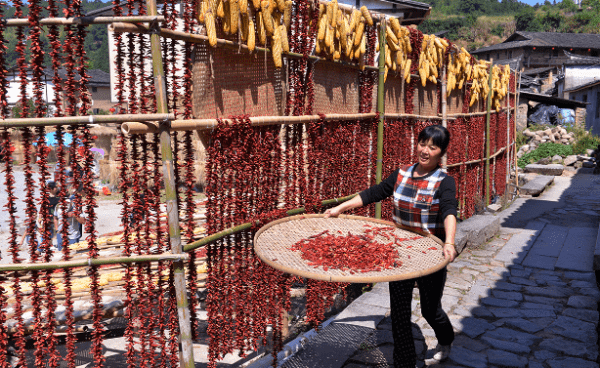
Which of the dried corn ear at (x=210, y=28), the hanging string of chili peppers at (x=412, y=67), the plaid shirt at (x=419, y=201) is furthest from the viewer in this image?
the hanging string of chili peppers at (x=412, y=67)

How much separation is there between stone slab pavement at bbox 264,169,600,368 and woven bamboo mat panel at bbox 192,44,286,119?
7.47 ft

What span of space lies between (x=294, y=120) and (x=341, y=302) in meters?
2.78

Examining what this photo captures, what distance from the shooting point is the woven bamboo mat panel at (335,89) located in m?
4.40

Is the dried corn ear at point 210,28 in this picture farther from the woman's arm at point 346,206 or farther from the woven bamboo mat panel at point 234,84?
the woman's arm at point 346,206

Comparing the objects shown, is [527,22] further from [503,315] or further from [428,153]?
[428,153]

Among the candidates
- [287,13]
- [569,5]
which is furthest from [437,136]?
[569,5]

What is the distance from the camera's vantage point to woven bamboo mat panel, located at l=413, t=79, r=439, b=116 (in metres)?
6.75

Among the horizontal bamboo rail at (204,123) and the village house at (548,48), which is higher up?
the village house at (548,48)

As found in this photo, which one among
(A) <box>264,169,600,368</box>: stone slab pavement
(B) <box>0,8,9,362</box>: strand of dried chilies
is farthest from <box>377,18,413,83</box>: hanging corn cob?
(B) <box>0,8,9,362</box>: strand of dried chilies

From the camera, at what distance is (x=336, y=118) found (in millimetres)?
4496

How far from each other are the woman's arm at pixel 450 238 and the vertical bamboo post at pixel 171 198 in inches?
69.6

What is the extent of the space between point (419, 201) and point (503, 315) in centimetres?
261

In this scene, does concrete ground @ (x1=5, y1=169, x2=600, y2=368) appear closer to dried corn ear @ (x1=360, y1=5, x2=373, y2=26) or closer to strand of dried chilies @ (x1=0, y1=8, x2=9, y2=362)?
strand of dried chilies @ (x1=0, y1=8, x2=9, y2=362)

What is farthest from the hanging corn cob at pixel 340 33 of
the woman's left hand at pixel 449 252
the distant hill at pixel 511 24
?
the distant hill at pixel 511 24
